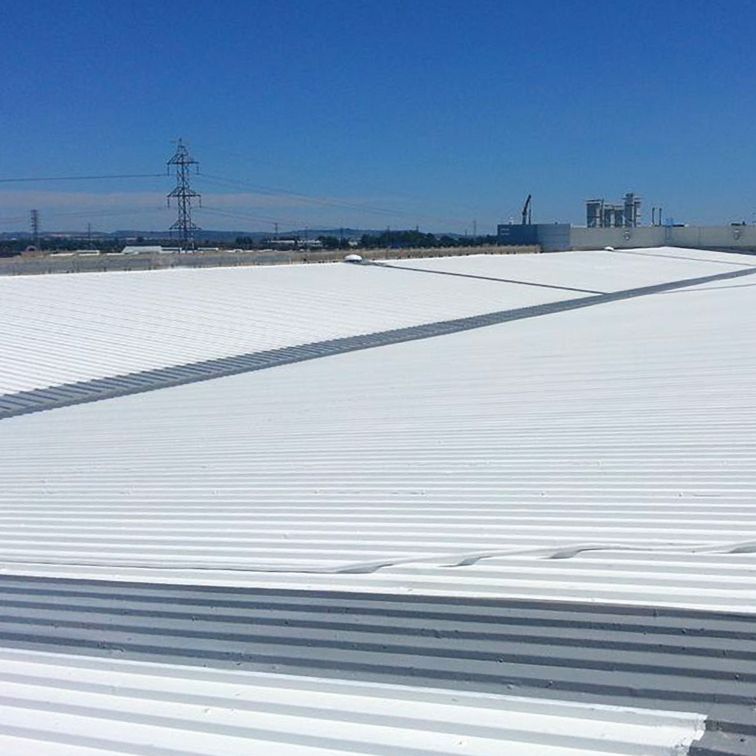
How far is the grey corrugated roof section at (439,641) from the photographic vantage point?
3.31 meters

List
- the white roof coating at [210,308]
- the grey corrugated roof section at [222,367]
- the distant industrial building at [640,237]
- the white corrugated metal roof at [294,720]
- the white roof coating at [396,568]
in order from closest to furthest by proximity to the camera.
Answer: the white corrugated metal roof at [294,720] < the white roof coating at [396,568] < the grey corrugated roof section at [222,367] < the white roof coating at [210,308] < the distant industrial building at [640,237]

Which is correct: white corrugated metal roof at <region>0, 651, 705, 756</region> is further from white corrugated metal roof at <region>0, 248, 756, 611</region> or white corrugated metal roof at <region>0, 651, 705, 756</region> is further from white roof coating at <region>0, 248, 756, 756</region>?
white corrugated metal roof at <region>0, 248, 756, 611</region>

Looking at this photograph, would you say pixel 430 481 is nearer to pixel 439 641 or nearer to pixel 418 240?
pixel 439 641

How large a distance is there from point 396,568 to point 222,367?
11.3 metres

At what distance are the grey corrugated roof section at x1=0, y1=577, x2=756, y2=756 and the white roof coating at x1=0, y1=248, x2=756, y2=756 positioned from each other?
12 millimetres

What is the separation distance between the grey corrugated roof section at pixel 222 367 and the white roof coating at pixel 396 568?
3.15 feet

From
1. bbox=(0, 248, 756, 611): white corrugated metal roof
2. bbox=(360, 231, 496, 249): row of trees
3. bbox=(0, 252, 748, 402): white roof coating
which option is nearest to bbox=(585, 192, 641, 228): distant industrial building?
bbox=(360, 231, 496, 249): row of trees

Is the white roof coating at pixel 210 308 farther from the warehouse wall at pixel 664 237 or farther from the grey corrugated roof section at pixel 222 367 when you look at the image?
the warehouse wall at pixel 664 237

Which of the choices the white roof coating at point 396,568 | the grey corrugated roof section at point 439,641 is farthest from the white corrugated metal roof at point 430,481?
the grey corrugated roof section at point 439,641

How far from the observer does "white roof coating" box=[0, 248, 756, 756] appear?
128 inches

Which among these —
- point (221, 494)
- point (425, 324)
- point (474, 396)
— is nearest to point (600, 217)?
point (425, 324)

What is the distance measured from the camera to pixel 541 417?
28.9ft

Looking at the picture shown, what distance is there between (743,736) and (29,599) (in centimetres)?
304

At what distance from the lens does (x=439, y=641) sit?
380cm
